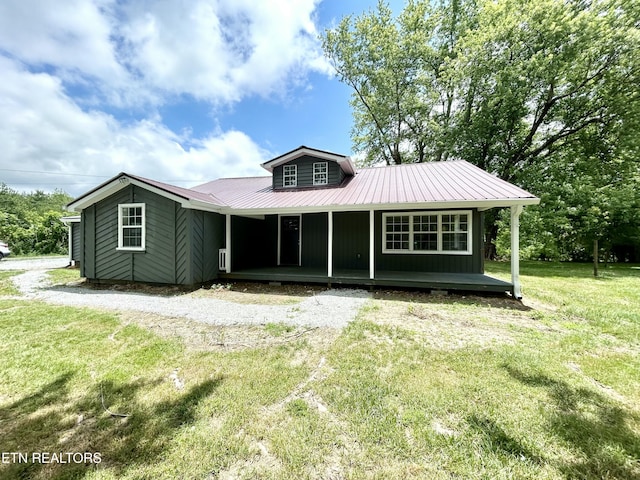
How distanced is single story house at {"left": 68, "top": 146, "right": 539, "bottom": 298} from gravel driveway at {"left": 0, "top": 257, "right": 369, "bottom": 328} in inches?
35.9

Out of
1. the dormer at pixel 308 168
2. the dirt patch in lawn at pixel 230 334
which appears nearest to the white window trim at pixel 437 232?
the dormer at pixel 308 168

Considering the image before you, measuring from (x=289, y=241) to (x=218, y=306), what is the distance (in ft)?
16.3

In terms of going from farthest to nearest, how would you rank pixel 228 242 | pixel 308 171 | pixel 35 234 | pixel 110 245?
pixel 35 234 < pixel 308 171 < pixel 228 242 < pixel 110 245

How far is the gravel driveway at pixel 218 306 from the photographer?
4758 millimetres

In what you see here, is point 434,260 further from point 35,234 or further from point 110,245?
point 35,234

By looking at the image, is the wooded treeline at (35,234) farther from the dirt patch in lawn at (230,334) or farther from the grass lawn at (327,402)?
the dirt patch in lawn at (230,334)

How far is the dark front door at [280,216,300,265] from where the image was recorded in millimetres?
10180

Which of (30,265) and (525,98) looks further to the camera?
(525,98)

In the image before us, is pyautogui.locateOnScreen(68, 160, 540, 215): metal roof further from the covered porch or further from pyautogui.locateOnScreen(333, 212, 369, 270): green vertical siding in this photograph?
pyautogui.locateOnScreen(333, 212, 369, 270): green vertical siding

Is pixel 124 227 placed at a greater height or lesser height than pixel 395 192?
lesser

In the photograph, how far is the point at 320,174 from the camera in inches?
402

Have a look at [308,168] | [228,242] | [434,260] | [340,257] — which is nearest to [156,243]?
[228,242]

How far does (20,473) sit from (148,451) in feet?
2.45

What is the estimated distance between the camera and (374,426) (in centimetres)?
207
